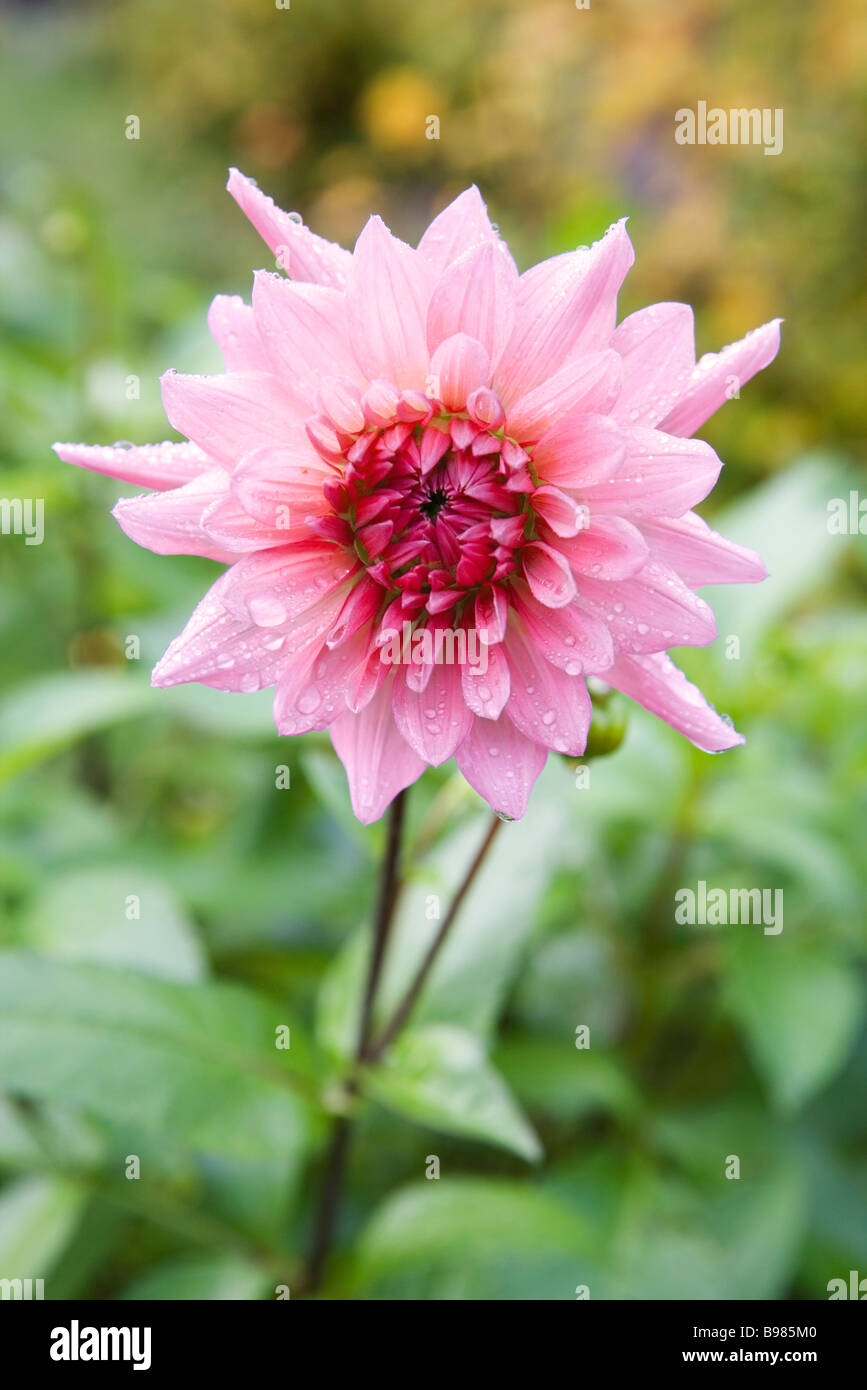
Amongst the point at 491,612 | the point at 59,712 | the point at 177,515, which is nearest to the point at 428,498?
the point at 491,612

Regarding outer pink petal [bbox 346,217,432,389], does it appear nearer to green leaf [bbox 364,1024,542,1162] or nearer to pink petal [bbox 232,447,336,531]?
pink petal [bbox 232,447,336,531]

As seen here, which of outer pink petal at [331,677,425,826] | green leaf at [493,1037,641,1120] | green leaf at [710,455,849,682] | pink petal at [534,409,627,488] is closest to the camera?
pink petal at [534,409,627,488]

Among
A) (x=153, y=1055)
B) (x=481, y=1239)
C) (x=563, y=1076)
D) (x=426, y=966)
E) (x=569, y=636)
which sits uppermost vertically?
(x=569, y=636)

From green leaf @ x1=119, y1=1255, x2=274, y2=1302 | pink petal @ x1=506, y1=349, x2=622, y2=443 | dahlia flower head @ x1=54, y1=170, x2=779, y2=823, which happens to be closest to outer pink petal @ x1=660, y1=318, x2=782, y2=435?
dahlia flower head @ x1=54, y1=170, x2=779, y2=823

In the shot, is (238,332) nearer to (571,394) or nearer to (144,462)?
(144,462)

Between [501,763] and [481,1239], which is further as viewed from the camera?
[481,1239]

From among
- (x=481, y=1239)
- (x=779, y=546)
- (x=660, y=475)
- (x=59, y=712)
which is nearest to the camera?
(x=660, y=475)

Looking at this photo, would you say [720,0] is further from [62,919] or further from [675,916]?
[62,919]
